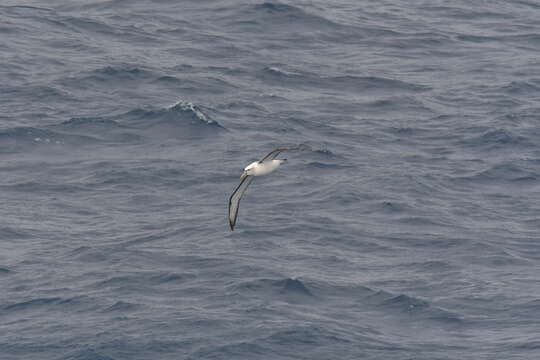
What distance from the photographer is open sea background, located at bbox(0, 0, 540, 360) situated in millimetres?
54344

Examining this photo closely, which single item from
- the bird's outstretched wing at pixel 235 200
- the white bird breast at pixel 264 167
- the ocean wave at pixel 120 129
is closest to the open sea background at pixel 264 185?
the ocean wave at pixel 120 129

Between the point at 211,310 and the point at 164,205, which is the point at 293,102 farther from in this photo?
the point at 211,310

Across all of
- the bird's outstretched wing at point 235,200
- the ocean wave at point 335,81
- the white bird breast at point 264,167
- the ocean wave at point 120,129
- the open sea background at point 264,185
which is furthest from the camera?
the ocean wave at point 335,81

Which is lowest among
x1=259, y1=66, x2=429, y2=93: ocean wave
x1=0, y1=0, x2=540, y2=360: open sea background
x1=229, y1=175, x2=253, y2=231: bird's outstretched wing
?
x1=0, y1=0, x2=540, y2=360: open sea background

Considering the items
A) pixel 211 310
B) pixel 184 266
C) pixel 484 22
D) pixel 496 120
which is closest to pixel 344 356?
pixel 211 310

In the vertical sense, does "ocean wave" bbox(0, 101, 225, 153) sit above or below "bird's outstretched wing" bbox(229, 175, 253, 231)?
below

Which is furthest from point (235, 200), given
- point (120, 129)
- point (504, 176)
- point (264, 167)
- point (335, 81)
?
point (335, 81)

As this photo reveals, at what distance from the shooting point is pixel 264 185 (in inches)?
2616

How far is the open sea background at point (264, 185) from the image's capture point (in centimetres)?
5434

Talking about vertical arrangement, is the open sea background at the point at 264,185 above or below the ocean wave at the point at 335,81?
below

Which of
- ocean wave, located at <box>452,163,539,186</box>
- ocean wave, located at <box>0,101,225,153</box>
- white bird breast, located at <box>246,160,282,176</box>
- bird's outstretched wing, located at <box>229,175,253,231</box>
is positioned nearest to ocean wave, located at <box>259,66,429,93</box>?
ocean wave, located at <box>0,101,225,153</box>

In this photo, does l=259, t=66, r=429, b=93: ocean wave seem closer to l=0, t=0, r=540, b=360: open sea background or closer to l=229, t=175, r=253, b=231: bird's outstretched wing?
l=0, t=0, r=540, b=360: open sea background

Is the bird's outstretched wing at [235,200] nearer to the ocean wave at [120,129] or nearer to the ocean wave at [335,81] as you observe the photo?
the ocean wave at [120,129]

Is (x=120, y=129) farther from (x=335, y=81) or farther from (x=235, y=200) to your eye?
(x=235, y=200)
